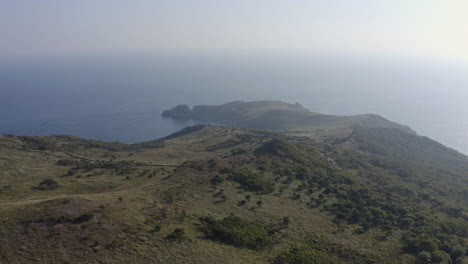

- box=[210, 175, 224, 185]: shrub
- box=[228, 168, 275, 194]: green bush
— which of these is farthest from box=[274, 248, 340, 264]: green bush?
box=[210, 175, 224, 185]: shrub

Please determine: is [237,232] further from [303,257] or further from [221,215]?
[303,257]

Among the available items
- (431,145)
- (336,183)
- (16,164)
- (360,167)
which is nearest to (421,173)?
(360,167)

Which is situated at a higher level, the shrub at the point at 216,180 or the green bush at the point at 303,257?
the shrub at the point at 216,180

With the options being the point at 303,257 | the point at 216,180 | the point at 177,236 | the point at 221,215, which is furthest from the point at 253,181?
the point at 177,236

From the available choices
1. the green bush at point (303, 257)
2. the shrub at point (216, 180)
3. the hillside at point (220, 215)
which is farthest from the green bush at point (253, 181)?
the green bush at point (303, 257)

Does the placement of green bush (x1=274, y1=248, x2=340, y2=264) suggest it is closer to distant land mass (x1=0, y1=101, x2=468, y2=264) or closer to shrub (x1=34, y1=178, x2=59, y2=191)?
distant land mass (x1=0, y1=101, x2=468, y2=264)

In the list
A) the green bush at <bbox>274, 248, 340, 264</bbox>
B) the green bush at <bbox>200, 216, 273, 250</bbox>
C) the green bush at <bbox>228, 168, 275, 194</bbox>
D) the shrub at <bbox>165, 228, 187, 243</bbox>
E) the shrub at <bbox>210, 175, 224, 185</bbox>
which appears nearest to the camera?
the green bush at <bbox>274, 248, 340, 264</bbox>

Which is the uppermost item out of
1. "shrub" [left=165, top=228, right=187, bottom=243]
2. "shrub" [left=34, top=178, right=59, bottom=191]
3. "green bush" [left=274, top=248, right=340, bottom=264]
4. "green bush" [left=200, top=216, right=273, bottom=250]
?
"shrub" [left=165, top=228, right=187, bottom=243]

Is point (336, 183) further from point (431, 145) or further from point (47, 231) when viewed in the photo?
point (431, 145)

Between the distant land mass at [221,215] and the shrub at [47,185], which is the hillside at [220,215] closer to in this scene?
the distant land mass at [221,215]
